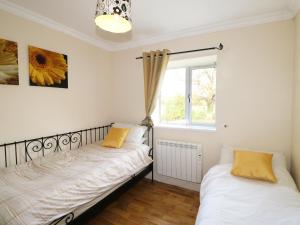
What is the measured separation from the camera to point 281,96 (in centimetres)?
212

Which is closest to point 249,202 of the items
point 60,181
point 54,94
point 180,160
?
point 180,160

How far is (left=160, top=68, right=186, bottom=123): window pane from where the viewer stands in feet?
9.89

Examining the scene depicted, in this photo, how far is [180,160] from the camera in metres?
2.72

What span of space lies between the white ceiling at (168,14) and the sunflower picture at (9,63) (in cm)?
Result: 41

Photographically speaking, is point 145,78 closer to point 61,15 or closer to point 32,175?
point 61,15

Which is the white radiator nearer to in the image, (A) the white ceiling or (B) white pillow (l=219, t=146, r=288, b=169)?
(B) white pillow (l=219, t=146, r=288, b=169)

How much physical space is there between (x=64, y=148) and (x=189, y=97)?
220 centimetres

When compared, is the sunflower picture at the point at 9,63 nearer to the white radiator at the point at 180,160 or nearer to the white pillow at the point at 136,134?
the white pillow at the point at 136,134

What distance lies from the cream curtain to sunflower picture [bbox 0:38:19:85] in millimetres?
1759

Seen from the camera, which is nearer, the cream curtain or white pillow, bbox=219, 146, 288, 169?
white pillow, bbox=219, 146, 288, 169

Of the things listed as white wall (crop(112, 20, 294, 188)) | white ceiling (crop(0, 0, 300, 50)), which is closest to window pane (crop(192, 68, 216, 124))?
white wall (crop(112, 20, 294, 188))

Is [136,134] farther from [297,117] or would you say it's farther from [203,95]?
[297,117]

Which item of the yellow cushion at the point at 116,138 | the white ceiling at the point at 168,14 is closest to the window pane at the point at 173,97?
the white ceiling at the point at 168,14

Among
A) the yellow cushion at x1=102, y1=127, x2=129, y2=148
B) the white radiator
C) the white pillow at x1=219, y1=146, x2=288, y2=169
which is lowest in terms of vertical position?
the white radiator
